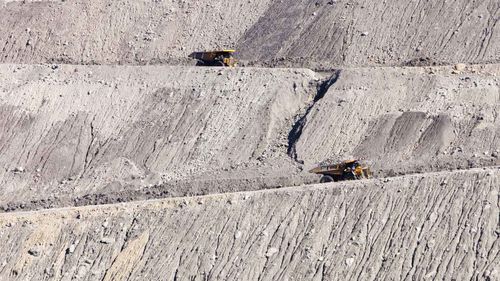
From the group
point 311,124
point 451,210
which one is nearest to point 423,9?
point 311,124

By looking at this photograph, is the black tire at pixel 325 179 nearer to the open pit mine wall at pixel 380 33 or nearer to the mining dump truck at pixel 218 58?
the open pit mine wall at pixel 380 33

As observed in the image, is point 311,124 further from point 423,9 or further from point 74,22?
point 74,22

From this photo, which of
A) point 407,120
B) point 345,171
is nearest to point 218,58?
point 407,120

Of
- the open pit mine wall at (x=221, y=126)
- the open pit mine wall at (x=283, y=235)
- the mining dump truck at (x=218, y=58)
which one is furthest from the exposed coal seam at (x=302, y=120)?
the open pit mine wall at (x=283, y=235)

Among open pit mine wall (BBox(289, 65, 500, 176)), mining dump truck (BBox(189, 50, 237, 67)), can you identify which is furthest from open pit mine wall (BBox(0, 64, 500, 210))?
mining dump truck (BBox(189, 50, 237, 67))

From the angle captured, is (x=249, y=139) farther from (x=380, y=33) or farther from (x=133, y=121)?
(x=380, y=33)
